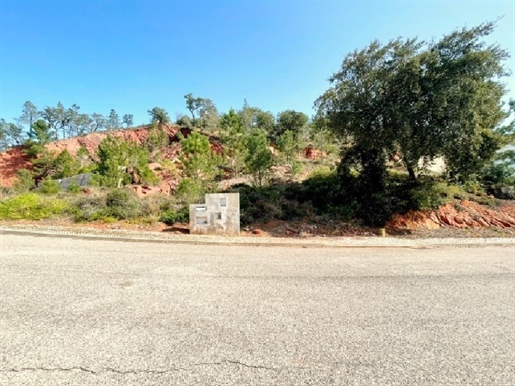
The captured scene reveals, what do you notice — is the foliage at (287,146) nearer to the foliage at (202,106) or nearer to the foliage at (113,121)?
the foliage at (202,106)

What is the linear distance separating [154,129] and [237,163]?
1123 inches

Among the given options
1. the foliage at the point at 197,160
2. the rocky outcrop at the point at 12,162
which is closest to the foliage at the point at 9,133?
the rocky outcrop at the point at 12,162

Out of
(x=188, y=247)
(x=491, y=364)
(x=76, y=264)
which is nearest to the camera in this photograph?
(x=491, y=364)

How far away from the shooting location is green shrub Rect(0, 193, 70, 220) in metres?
9.60

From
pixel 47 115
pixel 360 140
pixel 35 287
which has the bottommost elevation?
pixel 35 287

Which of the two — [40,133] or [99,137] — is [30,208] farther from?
[99,137]

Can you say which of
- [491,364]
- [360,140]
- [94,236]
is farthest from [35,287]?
[360,140]

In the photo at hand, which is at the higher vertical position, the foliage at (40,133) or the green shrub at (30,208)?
the foliage at (40,133)

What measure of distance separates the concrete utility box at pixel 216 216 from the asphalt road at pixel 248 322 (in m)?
2.98

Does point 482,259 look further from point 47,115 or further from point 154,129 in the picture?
point 47,115

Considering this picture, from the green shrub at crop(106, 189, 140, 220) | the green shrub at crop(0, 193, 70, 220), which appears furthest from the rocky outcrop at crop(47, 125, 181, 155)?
the green shrub at crop(106, 189, 140, 220)

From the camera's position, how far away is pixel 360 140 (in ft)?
37.4

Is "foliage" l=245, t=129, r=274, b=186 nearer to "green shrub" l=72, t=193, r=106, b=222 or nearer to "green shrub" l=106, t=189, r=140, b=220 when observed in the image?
"green shrub" l=106, t=189, r=140, b=220

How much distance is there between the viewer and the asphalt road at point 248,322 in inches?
86.7
